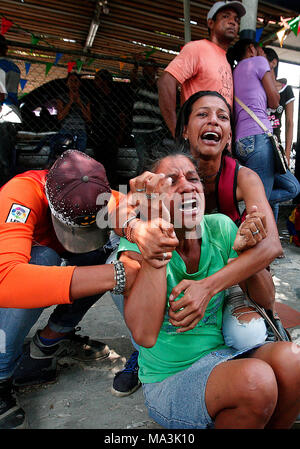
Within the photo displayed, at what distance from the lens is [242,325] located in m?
1.40

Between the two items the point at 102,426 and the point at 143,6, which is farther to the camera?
the point at 143,6

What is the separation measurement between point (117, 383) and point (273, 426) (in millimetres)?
900

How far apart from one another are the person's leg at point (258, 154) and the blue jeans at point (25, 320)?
5.15 feet

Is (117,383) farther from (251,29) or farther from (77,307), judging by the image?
(251,29)

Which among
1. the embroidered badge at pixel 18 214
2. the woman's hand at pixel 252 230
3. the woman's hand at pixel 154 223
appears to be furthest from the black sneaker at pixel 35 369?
the woman's hand at pixel 252 230

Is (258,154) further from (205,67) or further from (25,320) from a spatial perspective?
(25,320)

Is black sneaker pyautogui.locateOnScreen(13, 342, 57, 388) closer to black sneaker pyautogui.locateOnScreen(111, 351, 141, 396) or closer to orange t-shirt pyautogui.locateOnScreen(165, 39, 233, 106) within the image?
black sneaker pyautogui.locateOnScreen(111, 351, 141, 396)

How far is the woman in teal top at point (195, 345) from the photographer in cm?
113

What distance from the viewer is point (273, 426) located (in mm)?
1244

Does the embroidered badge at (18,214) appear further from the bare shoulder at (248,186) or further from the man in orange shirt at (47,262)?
the bare shoulder at (248,186)

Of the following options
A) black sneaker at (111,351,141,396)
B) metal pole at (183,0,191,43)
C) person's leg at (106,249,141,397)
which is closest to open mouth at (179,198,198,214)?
person's leg at (106,249,141,397)

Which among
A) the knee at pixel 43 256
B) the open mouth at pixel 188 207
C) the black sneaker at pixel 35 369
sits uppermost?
the open mouth at pixel 188 207

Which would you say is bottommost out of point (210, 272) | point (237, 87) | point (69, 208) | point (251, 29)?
point (210, 272)
